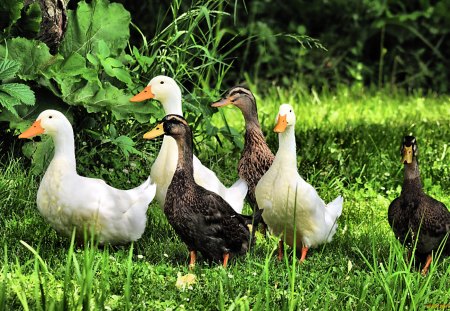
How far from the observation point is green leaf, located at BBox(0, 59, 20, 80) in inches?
211

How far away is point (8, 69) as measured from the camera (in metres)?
5.38

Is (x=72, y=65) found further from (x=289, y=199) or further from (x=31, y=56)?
(x=289, y=199)

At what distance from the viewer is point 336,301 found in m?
4.27

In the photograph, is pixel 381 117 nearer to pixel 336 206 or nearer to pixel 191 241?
pixel 336 206

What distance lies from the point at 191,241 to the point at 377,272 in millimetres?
853

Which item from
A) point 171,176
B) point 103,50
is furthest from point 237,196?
point 103,50

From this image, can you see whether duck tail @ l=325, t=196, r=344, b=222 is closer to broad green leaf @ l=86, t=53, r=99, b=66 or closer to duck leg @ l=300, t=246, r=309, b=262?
duck leg @ l=300, t=246, r=309, b=262

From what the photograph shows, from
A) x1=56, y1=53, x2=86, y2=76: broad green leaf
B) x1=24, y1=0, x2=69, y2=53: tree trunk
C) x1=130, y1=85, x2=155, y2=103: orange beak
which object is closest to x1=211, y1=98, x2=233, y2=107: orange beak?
x1=130, y1=85, x2=155, y2=103: orange beak

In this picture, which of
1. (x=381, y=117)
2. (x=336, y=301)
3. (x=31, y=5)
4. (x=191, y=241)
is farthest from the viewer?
(x=381, y=117)

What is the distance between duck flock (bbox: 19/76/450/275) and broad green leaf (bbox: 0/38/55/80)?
90 centimetres

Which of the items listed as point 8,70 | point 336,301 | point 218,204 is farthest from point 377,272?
point 8,70

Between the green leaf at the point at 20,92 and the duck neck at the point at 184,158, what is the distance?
3.11ft

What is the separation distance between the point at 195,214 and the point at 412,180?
3.38ft

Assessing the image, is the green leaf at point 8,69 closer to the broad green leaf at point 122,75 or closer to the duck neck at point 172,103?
the broad green leaf at point 122,75
